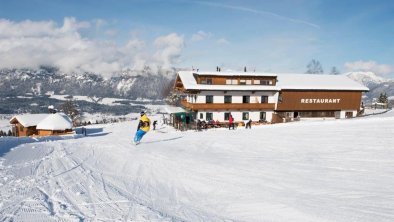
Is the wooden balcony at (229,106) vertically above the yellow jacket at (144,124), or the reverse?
the yellow jacket at (144,124)

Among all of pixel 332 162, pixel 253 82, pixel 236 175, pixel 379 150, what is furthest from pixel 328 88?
pixel 236 175

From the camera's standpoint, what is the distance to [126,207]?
245 inches

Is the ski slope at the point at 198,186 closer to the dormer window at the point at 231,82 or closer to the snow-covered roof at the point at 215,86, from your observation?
the snow-covered roof at the point at 215,86

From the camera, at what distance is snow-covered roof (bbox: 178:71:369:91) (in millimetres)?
43750

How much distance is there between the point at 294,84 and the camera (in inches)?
1821

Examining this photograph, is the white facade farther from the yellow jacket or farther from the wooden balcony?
the yellow jacket

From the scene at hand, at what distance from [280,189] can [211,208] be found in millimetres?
2260

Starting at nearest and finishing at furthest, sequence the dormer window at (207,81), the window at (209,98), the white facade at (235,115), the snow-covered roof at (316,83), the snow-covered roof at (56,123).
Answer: the white facade at (235,115), the window at (209,98), the dormer window at (207,81), the snow-covered roof at (316,83), the snow-covered roof at (56,123)

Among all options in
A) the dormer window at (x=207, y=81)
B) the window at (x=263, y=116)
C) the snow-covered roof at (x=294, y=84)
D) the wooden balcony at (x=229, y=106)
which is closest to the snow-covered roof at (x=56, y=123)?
the wooden balcony at (x=229, y=106)

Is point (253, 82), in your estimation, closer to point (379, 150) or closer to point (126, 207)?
point (379, 150)

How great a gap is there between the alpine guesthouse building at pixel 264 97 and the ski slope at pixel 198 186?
1157 inches

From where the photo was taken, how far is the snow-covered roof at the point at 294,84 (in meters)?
43.8

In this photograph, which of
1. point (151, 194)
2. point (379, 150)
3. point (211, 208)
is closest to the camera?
point (211, 208)

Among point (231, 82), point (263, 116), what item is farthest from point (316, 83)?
point (231, 82)
